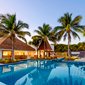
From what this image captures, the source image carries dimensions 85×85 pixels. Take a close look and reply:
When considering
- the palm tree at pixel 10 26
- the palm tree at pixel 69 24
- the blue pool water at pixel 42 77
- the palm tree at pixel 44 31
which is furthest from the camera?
the palm tree at pixel 44 31

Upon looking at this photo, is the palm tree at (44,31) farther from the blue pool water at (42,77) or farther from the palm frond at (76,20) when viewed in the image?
the blue pool water at (42,77)

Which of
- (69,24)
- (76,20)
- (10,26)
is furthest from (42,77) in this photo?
(76,20)

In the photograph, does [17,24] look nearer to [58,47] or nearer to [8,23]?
[8,23]

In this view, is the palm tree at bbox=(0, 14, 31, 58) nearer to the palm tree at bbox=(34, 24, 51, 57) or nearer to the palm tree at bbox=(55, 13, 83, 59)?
the palm tree at bbox=(55, 13, 83, 59)

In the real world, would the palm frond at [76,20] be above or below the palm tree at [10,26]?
above

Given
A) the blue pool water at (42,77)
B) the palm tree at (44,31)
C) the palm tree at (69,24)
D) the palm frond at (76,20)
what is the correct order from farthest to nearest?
the palm tree at (44,31), the palm tree at (69,24), the palm frond at (76,20), the blue pool water at (42,77)

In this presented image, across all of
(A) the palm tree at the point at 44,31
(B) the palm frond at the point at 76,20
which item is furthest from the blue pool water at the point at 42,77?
(A) the palm tree at the point at 44,31

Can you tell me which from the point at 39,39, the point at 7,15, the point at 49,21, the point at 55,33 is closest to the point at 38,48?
the point at 39,39

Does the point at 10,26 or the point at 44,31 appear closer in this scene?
the point at 10,26

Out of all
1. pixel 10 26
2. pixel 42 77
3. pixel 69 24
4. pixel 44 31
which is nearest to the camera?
pixel 42 77

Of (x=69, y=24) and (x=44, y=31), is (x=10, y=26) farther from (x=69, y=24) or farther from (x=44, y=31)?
(x=69, y=24)

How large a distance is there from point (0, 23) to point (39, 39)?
11691mm

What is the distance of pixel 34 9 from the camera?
18.3 m

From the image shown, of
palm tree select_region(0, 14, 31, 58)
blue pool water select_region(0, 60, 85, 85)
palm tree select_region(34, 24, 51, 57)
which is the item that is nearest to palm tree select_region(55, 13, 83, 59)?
palm tree select_region(34, 24, 51, 57)
